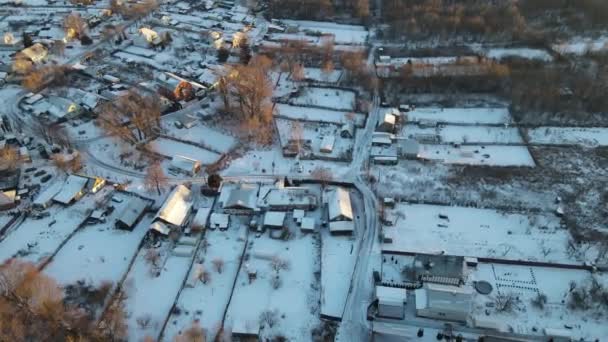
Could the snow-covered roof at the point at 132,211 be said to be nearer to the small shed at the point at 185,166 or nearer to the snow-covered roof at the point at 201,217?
the snow-covered roof at the point at 201,217

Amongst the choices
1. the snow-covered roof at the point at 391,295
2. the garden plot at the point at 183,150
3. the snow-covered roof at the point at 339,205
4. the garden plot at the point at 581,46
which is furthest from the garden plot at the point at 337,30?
the snow-covered roof at the point at 391,295

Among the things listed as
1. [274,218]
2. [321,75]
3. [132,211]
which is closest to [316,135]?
[274,218]

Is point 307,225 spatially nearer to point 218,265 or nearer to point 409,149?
point 218,265

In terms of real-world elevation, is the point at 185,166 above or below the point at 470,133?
below

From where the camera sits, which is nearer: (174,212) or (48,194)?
(174,212)

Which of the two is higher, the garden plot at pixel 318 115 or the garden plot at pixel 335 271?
the garden plot at pixel 318 115

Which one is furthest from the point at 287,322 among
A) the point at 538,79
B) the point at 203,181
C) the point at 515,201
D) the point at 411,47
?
the point at 411,47

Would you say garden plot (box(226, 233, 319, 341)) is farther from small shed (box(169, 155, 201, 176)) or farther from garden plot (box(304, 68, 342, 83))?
garden plot (box(304, 68, 342, 83))

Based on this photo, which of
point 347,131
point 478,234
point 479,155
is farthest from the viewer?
point 347,131
